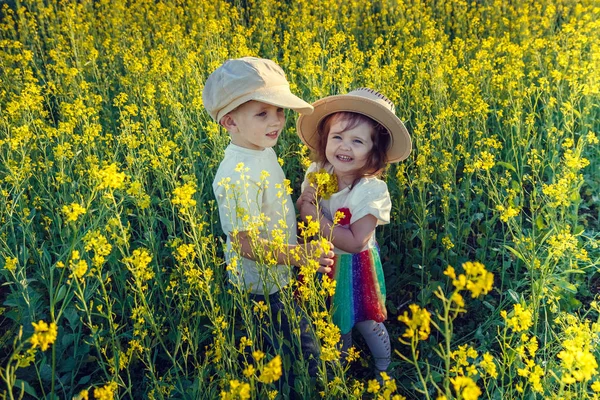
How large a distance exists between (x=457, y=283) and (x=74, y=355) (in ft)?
6.04

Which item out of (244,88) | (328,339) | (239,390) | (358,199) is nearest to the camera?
(239,390)

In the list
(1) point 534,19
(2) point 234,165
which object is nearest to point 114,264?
(2) point 234,165

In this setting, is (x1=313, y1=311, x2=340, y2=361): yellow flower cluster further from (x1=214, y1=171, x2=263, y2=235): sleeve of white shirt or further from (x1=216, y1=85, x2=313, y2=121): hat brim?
(x1=216, y1=85, x2=313, y2=121): hat brim

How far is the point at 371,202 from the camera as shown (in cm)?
219

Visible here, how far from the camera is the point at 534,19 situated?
227 inches

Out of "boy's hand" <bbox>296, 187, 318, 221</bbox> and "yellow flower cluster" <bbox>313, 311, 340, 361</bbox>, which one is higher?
"boy's hand" <bbox>296, 187, 318, 221</bbox>

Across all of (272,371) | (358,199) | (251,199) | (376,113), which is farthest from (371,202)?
(272,371)

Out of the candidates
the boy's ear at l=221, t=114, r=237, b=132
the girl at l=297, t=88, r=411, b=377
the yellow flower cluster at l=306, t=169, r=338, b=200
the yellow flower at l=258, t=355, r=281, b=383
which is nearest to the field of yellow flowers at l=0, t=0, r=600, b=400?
the yellow flower at l=258, t=355, r=281, b=383

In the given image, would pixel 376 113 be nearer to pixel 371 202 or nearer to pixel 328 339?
pixel 371 202

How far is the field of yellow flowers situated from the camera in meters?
1.88

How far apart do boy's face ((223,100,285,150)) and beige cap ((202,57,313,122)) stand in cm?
6

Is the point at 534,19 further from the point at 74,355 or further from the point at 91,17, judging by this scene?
the point at 74,355

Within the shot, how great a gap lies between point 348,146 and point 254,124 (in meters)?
0.40

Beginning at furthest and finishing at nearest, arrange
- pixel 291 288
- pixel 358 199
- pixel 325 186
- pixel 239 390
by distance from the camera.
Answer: pixel 325 186, pixel 358 199, pixel 291 288, pixel 239 390
